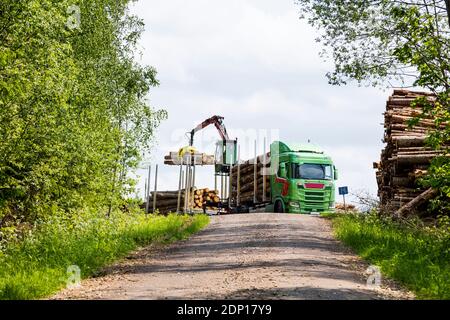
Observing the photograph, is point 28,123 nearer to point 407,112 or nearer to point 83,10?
point 83,10

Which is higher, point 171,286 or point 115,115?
point 115,115

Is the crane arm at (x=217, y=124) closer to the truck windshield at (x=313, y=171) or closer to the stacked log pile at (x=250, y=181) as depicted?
the stacked log pile at (x=250, y=181)

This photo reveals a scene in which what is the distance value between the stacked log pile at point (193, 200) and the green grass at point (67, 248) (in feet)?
48.1

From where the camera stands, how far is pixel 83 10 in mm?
26297

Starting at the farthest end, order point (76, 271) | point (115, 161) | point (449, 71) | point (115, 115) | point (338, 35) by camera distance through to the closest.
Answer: point (115, 115), point (115, 161), point (338, 35), point (449, 71), point (76, 271)

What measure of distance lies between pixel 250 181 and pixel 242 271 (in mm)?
22640

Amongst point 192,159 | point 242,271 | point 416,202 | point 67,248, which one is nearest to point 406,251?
point 242,271

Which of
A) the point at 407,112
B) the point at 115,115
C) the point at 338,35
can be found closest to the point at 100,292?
the point at 338,35

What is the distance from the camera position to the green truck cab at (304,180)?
98.3ft

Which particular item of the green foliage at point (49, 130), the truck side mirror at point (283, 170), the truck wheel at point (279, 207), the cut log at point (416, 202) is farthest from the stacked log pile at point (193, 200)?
the cut log at point (416, 202)

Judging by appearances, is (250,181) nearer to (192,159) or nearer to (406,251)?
(192,159)

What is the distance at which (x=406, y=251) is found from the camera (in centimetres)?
1398

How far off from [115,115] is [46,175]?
1093cm
